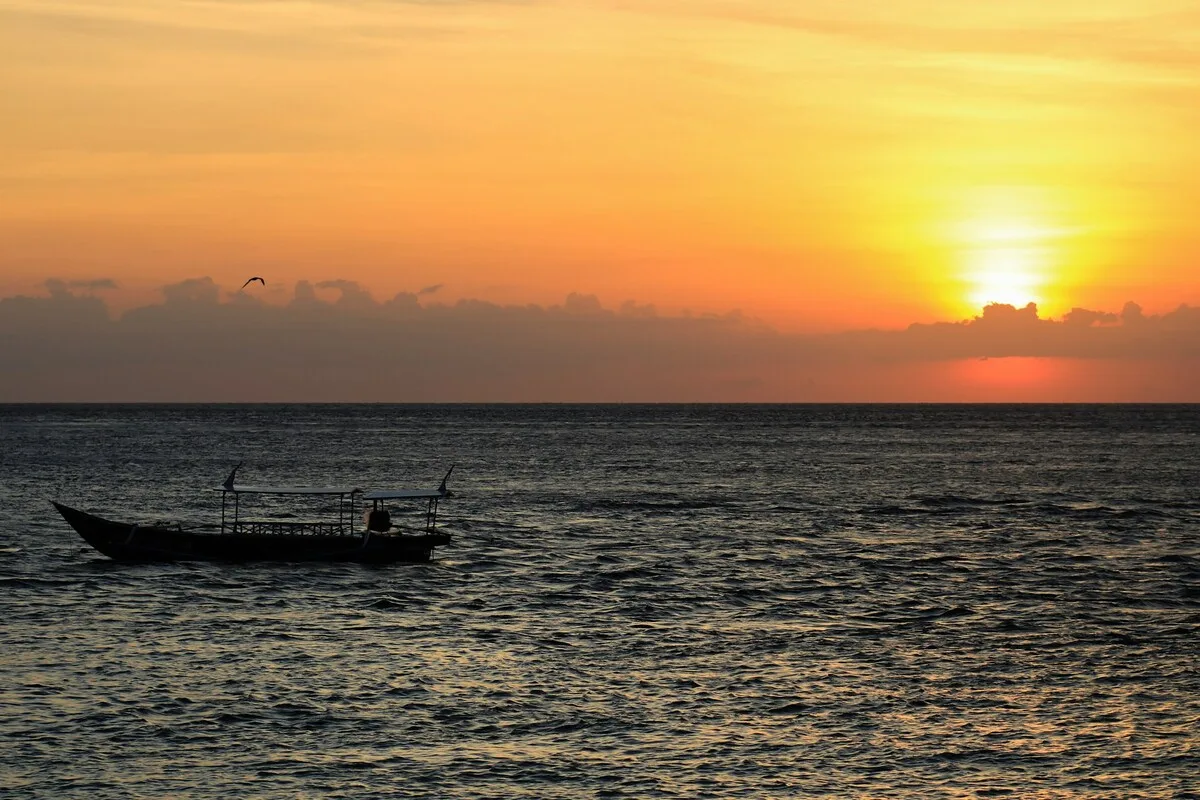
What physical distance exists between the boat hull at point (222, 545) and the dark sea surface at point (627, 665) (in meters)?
1.01

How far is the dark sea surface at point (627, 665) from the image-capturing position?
1035 inches

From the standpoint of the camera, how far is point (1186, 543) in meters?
65.5

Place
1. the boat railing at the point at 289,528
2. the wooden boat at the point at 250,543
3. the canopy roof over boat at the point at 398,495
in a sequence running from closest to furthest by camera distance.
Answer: the canopy roof over boat at the point at 398,495 → the wooden boat at the point at 250,543 → the boat railing at the point at 289,528

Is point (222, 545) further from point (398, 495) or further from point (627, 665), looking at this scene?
point (627, 665)

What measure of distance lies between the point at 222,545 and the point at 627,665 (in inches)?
1035

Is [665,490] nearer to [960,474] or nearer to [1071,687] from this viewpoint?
[960,474]

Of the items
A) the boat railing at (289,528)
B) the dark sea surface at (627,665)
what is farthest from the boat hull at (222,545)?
the dark sea surface at (627,665)

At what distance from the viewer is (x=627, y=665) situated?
1399 inches

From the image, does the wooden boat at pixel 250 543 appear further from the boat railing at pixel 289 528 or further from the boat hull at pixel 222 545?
the boat railing at pixel 289 528

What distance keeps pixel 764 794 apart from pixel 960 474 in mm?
104993

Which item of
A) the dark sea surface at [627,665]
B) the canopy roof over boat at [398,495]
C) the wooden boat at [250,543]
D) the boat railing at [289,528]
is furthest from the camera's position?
the boat railing at [289,528]

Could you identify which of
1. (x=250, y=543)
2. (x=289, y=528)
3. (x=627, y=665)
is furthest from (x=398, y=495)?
(x=627, y=665)

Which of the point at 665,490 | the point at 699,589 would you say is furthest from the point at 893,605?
the point at 665,490

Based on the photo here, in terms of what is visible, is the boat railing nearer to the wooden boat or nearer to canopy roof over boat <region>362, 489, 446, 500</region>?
the wooden boat
